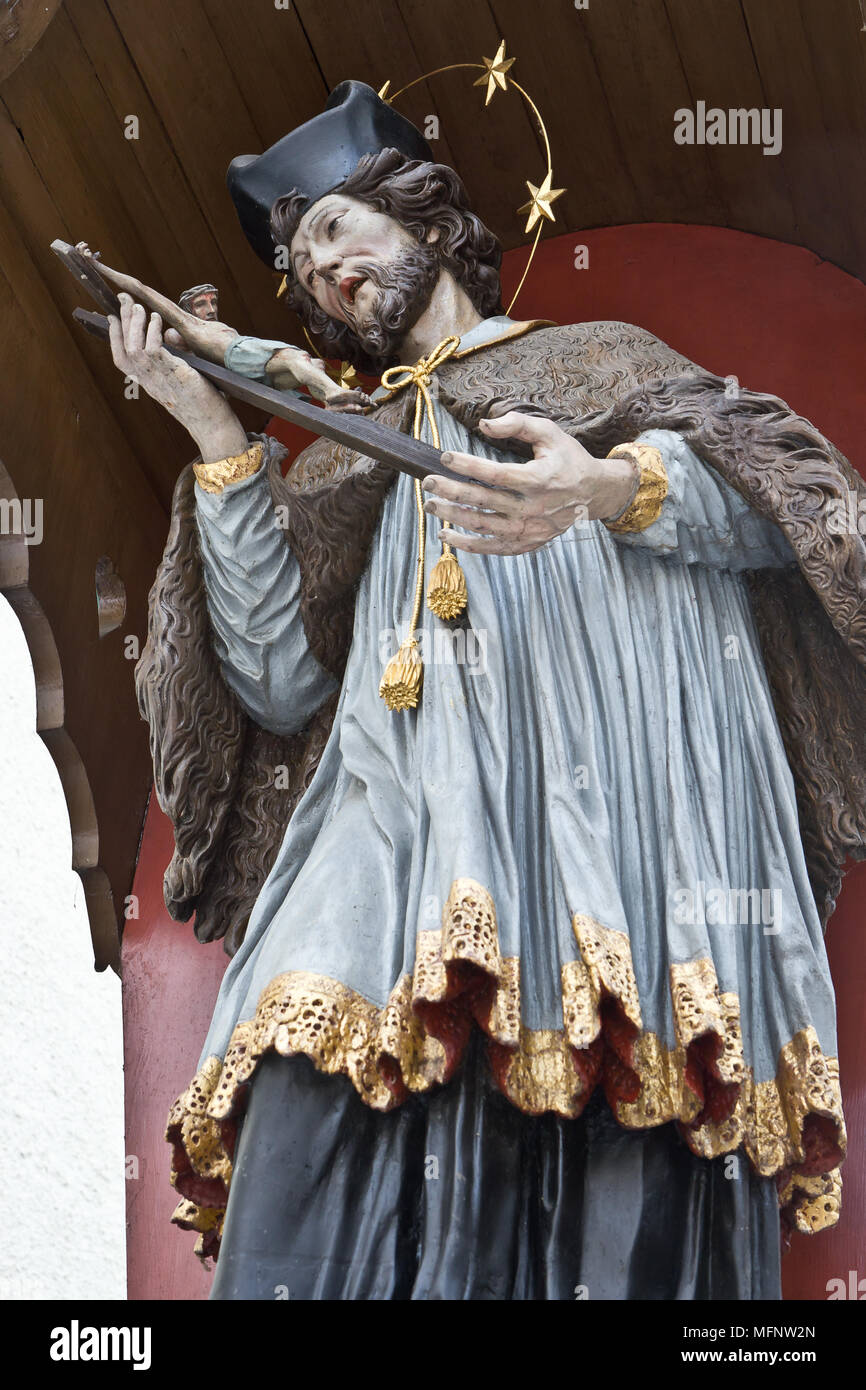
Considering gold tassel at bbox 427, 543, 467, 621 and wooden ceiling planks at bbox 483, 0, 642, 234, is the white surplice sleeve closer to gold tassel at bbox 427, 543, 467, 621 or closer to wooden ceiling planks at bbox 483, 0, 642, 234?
gold tassel at bbox 427, 543, 467, 621

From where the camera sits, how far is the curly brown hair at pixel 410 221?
3359 millimetres

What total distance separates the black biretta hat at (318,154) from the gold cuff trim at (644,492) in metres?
0.76

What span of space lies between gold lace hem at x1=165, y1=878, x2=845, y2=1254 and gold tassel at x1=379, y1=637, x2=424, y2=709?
1.20 ft

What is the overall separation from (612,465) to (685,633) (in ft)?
0.95

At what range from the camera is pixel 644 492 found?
2.93m

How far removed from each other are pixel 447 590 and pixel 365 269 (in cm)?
65

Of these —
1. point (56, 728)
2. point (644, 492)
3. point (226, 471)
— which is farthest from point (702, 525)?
point (56, 728)

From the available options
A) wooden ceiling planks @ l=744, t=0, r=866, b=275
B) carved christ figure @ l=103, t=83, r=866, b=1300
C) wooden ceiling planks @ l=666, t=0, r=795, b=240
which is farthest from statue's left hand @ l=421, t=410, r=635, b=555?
wooden ceiling planks @ l=666, t=0, r=795, b=240

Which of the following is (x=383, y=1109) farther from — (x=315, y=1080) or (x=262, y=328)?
(x=262, y=328)

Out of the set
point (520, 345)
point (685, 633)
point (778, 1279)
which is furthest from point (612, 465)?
point (778, 1279)

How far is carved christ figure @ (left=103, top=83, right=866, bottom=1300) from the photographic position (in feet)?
Result: 8.59

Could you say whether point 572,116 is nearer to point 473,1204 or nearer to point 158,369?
point 158,369
